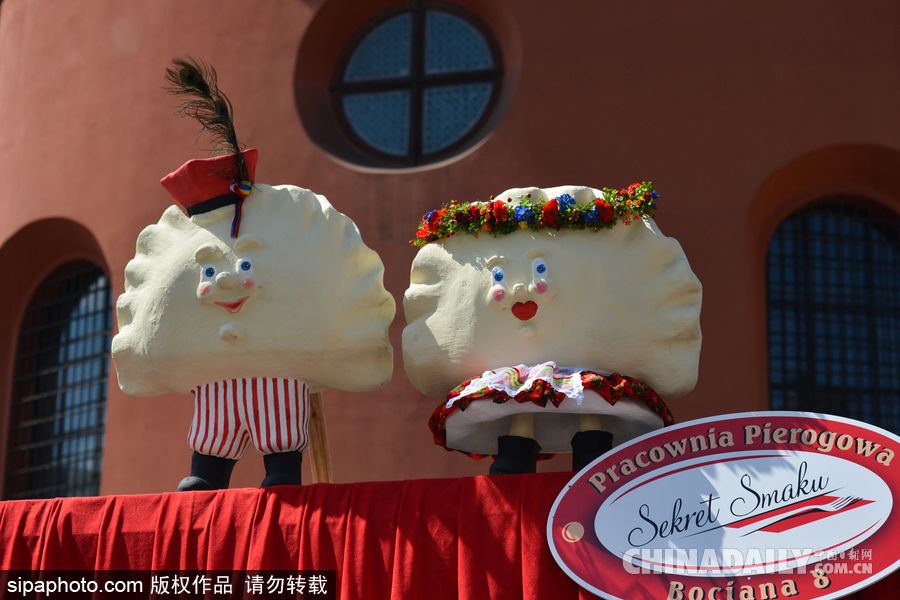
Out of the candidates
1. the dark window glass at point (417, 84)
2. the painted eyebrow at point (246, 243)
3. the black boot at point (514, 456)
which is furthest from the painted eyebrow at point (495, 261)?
the dark window glass at point (417, 84)

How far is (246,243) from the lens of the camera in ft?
17.0

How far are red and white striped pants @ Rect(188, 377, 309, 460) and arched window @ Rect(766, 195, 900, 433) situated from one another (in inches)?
132

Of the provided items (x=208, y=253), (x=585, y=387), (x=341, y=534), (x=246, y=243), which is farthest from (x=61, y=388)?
(x=585, y=387)

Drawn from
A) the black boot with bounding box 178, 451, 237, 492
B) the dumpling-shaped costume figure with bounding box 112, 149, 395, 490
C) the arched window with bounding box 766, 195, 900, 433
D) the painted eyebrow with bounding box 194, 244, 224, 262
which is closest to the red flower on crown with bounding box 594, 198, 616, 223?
the dumpling-shaped costume figure with bounding box 112, 149, 395, 490

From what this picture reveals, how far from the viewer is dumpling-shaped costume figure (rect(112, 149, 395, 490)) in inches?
203

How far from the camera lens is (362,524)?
4.73 metres

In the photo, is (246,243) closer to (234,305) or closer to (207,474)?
(234,305)

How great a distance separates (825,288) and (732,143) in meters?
1.21

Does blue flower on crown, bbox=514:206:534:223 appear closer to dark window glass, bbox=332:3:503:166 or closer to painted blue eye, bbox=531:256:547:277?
painted blue eye, bbox=531:256:547:277

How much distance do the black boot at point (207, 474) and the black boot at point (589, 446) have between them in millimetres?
1703

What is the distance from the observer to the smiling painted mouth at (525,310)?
4.93 metres

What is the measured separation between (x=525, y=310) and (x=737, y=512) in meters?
1.29

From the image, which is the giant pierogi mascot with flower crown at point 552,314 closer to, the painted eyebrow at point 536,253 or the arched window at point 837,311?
the painted eyebrow at point 536,253

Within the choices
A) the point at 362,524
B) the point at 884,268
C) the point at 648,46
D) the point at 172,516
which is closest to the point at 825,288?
the point at 884,268
